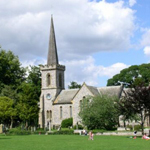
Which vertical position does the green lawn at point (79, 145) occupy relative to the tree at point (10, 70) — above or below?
below

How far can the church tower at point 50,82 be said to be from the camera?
A: 71.6 meters

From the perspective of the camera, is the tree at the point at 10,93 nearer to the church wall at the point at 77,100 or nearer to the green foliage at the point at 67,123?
the green foliage at the point at 67,123

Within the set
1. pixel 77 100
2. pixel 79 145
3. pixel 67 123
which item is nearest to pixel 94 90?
pixel 77 100

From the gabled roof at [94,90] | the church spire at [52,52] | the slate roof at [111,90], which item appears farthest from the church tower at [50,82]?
the slate roof at [111,90]

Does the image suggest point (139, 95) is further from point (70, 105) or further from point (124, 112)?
point (70, 105)

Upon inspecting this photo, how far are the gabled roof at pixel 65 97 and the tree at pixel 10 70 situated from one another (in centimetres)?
1036

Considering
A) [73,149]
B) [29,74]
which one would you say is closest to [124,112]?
[73,149]

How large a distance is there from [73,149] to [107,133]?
2240cm

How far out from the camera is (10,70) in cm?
7338

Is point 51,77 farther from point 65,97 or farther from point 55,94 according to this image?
point 65,97

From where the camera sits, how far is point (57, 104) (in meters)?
69.9

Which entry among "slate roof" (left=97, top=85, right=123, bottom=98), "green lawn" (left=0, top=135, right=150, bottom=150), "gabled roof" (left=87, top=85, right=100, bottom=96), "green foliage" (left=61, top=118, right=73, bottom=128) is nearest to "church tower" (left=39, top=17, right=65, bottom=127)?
"green foliage" (left=61, top=118, right=73, bottom=128)

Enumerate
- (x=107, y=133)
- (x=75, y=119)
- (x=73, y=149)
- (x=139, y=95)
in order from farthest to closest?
(x=75, y=119) < (x=107, y=133) < (x=139, y=95) < (x=73, y=149)

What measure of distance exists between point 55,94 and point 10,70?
1197cm
